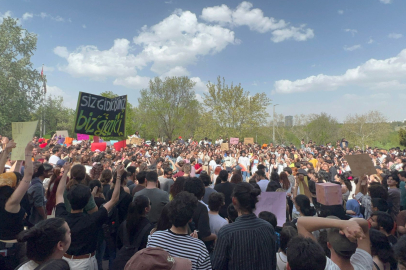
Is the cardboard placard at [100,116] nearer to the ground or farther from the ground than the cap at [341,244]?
farther from the ground

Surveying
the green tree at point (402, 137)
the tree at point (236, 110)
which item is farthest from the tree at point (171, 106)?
the green tree at point (402, 137)

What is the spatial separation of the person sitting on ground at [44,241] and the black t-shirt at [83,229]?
98cm

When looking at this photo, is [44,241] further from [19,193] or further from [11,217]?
[11,217]

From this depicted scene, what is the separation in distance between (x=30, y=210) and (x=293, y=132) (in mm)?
49403

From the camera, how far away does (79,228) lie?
290 centimetres

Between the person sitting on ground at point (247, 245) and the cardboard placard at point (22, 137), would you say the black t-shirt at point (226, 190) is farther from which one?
the cardboard placard at point (22, 137)

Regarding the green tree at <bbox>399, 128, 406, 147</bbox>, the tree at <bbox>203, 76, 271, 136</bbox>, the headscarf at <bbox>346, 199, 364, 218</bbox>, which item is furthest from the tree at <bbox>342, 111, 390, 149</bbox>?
the headscarf at <bbox>346, 199, 364, 218</bbox>

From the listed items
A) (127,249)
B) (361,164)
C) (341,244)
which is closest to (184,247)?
(127,249)

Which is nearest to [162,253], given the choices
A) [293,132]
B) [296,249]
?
[296,249]

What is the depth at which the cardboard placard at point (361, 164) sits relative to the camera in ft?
16.1

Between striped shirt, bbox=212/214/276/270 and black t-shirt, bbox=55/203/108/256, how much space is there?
5.02ft

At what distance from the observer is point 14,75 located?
1230 inches

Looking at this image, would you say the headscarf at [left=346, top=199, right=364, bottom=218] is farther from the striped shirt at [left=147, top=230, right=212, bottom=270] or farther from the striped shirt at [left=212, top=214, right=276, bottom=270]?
the striped shirt at [left=147, top=230, right=212, bottom=270]

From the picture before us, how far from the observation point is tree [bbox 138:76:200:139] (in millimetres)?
45000
